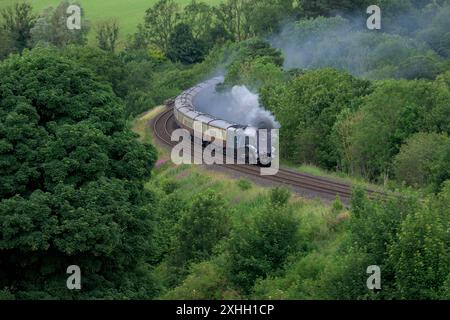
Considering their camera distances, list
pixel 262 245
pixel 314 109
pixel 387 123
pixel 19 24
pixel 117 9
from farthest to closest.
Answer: pixel 117 9 → pixel 19 24 → pixel 314 109 → pixel 387 123 → pixel 262 245

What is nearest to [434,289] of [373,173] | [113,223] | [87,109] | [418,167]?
[113,223]

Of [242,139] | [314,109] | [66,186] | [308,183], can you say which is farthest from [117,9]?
[66,186]

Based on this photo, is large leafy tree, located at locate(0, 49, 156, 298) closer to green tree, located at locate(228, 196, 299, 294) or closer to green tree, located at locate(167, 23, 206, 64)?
green tree, located at locate(228, 196, 299, 294)

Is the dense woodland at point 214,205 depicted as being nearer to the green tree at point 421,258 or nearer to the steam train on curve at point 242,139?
the green tree at point 421,258

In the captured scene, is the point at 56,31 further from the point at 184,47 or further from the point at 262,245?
the point at 262,245

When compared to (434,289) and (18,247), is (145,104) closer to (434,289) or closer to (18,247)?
(18,247)

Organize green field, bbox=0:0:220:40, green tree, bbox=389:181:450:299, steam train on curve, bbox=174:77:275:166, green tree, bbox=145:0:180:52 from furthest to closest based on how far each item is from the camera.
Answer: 1. green field, bbox=0:0:220:40
2. green tree, bbox=145:0:180:52
3. steam train on curve, bbox=174:77:275:166
4. green tree, bbox=389:181:450:299

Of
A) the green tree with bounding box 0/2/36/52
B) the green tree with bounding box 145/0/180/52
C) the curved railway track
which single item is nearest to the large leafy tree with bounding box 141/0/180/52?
the green tree with bounding box 145/0/180/52
